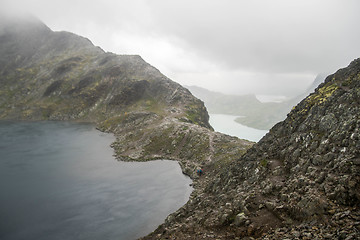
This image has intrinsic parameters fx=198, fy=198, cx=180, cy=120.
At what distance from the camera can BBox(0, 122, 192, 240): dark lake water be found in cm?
4009

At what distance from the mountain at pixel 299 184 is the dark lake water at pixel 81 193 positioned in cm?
1207

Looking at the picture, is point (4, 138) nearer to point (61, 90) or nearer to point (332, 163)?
point (61, 90)

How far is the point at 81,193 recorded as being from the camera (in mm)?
53688

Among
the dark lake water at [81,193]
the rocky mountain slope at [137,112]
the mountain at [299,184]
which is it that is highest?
the rocky mountain slope at [137,112]

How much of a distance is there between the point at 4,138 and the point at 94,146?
5387 centimetres

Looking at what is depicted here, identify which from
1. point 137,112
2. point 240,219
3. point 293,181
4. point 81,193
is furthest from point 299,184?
point 137,112

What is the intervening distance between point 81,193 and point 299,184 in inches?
2053

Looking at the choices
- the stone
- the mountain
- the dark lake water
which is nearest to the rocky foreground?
the mountain

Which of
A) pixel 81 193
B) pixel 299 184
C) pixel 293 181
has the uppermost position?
pixel 293 181

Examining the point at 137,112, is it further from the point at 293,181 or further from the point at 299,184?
the point at 299,184

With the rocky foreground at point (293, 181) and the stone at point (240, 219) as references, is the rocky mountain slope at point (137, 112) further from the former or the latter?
the stone at point (240, 219)

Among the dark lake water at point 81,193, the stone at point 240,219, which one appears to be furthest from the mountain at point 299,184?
the dark lake water at point 81,193

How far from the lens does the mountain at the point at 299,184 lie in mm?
19406

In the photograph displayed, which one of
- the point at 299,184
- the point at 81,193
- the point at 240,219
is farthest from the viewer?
the point at 81,193
